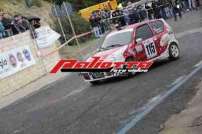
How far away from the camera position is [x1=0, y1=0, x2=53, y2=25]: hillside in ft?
131

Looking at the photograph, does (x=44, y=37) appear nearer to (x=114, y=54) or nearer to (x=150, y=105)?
(x=114, y=54)

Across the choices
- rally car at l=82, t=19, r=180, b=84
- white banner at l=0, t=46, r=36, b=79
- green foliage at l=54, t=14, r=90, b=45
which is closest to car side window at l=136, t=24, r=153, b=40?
rally car at l=82, t=19, r=180, b=84

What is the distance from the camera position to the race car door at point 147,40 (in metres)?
18.8

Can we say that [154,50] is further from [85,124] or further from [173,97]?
[85,124]

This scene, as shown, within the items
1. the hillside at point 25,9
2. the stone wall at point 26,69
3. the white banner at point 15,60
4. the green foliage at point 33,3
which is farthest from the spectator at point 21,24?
the green foliage at point 33,3

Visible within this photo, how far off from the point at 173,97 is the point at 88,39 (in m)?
28.0

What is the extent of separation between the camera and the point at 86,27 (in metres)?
42.9

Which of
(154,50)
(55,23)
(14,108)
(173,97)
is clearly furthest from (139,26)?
(55,23)

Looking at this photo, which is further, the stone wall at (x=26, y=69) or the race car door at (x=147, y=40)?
the stone wall at (x=26, y=69)

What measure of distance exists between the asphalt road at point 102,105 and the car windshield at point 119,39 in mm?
1208

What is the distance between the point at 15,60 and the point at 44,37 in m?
3.93

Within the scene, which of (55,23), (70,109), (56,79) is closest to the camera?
(70,109)

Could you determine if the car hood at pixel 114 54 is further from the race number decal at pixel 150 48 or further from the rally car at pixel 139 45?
the race number decal at pixel 150 48

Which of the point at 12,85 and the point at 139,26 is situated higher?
the point at 139,26
